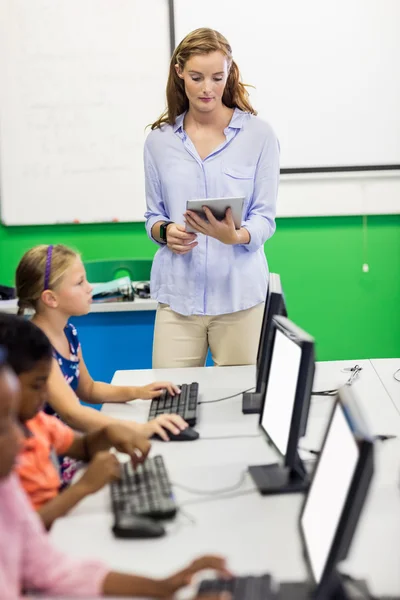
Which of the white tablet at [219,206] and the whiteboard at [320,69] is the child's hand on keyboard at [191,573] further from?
the whiteboard at [320,69]

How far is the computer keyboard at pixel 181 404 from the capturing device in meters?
2.00

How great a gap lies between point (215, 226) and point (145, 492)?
41.2 inches

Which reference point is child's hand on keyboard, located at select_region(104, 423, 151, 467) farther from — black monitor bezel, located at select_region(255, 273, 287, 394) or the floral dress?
black monitor bezel, located at select_region(255, 273, 287, 394)

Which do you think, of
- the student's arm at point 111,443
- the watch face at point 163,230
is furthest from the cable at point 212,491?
the watch face at point 163,230

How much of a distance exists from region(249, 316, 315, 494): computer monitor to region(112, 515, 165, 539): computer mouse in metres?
0.26

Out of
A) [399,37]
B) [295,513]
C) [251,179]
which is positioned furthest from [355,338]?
[295,513]

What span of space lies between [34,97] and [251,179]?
5.98ft

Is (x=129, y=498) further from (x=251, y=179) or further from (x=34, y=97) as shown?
(x=34, y=97)

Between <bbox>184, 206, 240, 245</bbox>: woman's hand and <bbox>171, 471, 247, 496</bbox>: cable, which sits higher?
<bbox>184, 206, 240, 245</bbox>: woman's hand

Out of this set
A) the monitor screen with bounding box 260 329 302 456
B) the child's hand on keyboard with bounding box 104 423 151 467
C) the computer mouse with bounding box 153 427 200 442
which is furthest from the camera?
the computer mouse with bounding box 153 427 200 442

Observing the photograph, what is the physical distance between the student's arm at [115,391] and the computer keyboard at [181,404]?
2cm

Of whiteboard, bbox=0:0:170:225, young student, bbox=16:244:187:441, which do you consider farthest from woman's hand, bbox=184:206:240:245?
whiteboard, bbox=0:0:170:225

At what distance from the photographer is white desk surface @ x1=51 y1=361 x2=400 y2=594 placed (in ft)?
4.17

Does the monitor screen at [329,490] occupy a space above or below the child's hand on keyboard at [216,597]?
above
